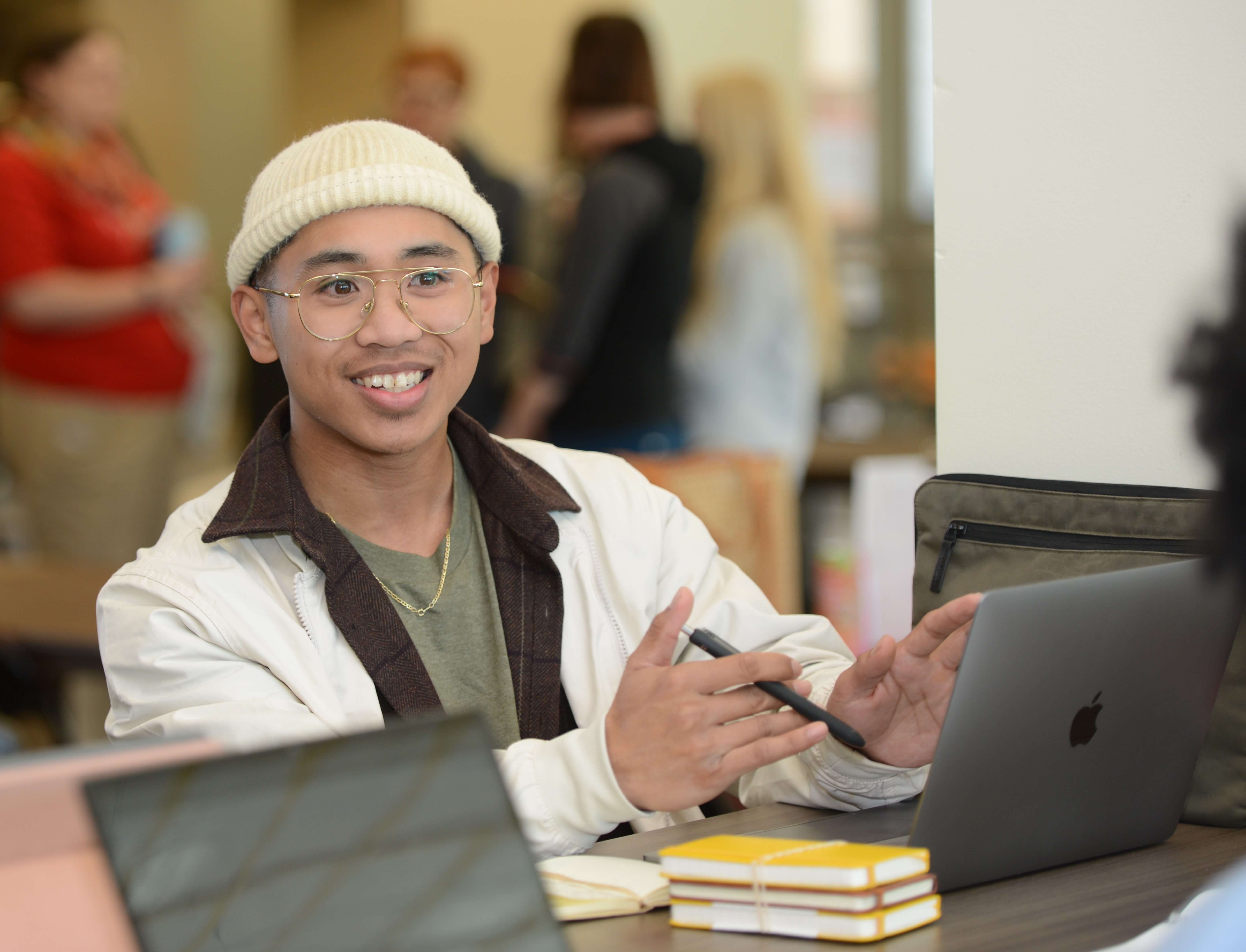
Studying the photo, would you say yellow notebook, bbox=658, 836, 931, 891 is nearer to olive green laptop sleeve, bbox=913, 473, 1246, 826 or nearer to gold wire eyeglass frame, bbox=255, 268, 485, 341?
olive green laptop sleeve, bbox=913, 473, 1246, 826

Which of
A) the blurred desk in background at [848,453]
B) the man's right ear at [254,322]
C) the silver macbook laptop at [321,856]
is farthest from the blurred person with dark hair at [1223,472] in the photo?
the blurred desk in background at [848,453]

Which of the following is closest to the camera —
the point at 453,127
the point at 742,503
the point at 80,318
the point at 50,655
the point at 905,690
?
the point at 905,690

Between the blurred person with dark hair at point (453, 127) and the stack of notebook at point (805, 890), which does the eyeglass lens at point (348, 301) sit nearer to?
the stack of notebook at point (805, 890)

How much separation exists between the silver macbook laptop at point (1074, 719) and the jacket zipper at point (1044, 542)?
0.47ft

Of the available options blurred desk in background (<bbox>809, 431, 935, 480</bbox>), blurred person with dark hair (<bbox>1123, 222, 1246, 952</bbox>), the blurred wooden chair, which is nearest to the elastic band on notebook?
blurred person with dark hair (<bbox>1123, 222, 1246, 952</bbox>)

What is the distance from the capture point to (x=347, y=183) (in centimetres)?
145

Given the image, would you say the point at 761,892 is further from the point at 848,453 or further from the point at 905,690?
the point at 848,453

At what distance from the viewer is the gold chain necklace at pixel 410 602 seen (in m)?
1.54

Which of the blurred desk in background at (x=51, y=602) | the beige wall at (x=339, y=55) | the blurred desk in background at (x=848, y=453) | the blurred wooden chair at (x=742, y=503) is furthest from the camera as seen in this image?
the beige wall at (x=339, y=55)

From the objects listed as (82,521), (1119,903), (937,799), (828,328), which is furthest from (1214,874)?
(828,328)

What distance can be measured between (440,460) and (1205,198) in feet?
2.78

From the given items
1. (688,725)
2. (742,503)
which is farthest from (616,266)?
(688,725)

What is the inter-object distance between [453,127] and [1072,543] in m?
2.55

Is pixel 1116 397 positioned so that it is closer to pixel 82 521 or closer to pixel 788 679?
pixel 788 679
